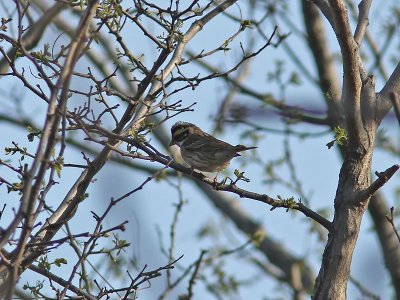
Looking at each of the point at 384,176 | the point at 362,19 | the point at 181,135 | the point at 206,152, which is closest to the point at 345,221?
the point at 384,176

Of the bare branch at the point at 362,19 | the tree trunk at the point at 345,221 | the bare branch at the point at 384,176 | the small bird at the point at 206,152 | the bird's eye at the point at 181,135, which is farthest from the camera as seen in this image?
the bird's eye at the point at 181,135

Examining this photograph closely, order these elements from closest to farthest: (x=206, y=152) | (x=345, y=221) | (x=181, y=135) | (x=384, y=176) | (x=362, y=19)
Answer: (x=384, y=176) < (x=345, y=221) < (x=362, y=19) < (x=206, y=152) < (x=181, y=135)

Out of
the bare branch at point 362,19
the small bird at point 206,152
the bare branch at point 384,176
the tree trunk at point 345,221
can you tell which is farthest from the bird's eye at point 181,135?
the bare branch at point 384,176

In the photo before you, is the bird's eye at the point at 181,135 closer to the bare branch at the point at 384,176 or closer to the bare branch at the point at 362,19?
the bare branch at the point at 362,19

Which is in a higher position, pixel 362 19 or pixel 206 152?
pixel 206 152

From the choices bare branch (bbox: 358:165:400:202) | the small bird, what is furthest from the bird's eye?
bare branch (bbox: 358:165:400:202)

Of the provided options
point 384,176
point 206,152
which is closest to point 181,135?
point 206,152

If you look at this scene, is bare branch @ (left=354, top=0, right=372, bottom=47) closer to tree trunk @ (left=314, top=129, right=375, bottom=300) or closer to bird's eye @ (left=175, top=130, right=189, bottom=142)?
tree trunk @ (left=314, top=129, right=375, bottom=300)

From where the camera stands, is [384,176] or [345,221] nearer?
[384,176]

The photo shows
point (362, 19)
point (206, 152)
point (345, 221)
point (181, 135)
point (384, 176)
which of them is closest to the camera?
point (384, 176)

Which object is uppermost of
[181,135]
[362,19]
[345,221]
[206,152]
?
[181,135]

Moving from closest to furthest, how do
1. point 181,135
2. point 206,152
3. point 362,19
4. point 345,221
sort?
1. point 345,221
2. point 362,19
3. point 206,152
4. point 181,135

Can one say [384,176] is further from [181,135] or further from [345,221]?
[181,135]

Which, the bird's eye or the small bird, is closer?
the small bird
